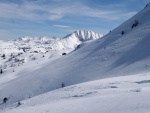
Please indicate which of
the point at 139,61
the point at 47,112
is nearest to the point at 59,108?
the point at 47,112

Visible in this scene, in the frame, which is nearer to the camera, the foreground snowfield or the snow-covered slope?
the foreground snowfield

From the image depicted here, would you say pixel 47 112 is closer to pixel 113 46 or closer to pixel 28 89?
pixel 28 89

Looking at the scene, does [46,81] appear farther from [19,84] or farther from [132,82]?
[132,82]

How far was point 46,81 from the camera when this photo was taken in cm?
6512

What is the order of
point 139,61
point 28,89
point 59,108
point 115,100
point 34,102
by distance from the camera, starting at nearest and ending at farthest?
point 115,100
point 59,108
point 34,102
point 139,61
point 28,89

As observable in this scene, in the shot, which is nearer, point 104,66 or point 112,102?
point 112,102

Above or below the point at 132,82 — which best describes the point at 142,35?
above

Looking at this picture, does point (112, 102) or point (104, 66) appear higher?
point (104, 66)

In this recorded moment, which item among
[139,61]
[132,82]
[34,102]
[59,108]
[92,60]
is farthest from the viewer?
[92,60]

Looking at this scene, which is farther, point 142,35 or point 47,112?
point 142,35

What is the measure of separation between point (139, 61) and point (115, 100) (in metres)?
32.0

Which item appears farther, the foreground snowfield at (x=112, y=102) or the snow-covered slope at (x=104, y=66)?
the snow-covered slope at (x=104, y=66)

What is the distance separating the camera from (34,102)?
33156mm

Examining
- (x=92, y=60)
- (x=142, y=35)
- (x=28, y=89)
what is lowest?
(x=28, y=89)
